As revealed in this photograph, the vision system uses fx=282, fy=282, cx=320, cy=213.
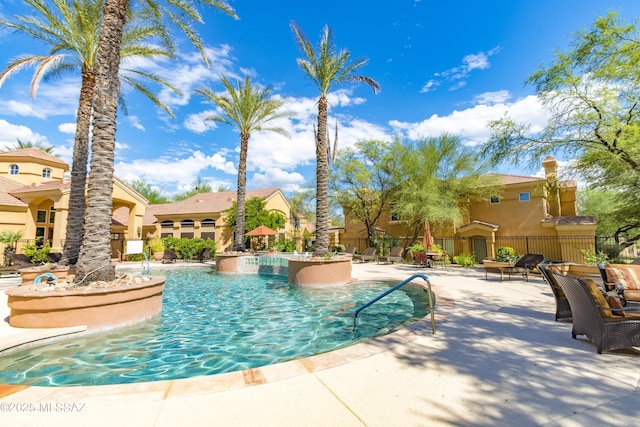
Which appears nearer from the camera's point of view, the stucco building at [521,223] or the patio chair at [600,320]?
the patio chair at [600,320]

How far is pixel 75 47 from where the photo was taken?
457 inches

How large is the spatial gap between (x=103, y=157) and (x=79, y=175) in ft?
20.5

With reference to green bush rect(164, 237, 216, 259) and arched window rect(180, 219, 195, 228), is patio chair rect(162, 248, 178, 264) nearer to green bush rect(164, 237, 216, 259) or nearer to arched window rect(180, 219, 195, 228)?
green bush rect(164, 237, 216, 259)

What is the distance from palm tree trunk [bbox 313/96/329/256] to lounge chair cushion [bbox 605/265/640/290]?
330 inches

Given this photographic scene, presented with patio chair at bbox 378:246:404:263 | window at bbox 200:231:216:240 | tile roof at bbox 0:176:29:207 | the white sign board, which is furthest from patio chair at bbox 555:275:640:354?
window at bbox 200:231:216:240

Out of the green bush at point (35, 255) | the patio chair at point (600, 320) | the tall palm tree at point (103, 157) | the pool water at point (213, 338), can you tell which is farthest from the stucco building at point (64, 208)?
the patio chair at point (600, 320)

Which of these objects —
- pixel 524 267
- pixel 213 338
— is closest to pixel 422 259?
pixel 524 267

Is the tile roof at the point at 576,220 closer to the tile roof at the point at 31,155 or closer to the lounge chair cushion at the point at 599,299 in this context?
the lounge chair cushion at the point at 599,299

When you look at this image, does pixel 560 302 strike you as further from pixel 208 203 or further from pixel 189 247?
pixel 208 203

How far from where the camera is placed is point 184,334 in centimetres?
591

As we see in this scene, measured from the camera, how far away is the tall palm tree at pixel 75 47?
10992 mm

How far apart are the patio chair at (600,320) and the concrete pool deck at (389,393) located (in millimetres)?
181

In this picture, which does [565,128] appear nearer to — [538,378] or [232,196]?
[538,378]

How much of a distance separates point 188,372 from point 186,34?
37.4 ft
